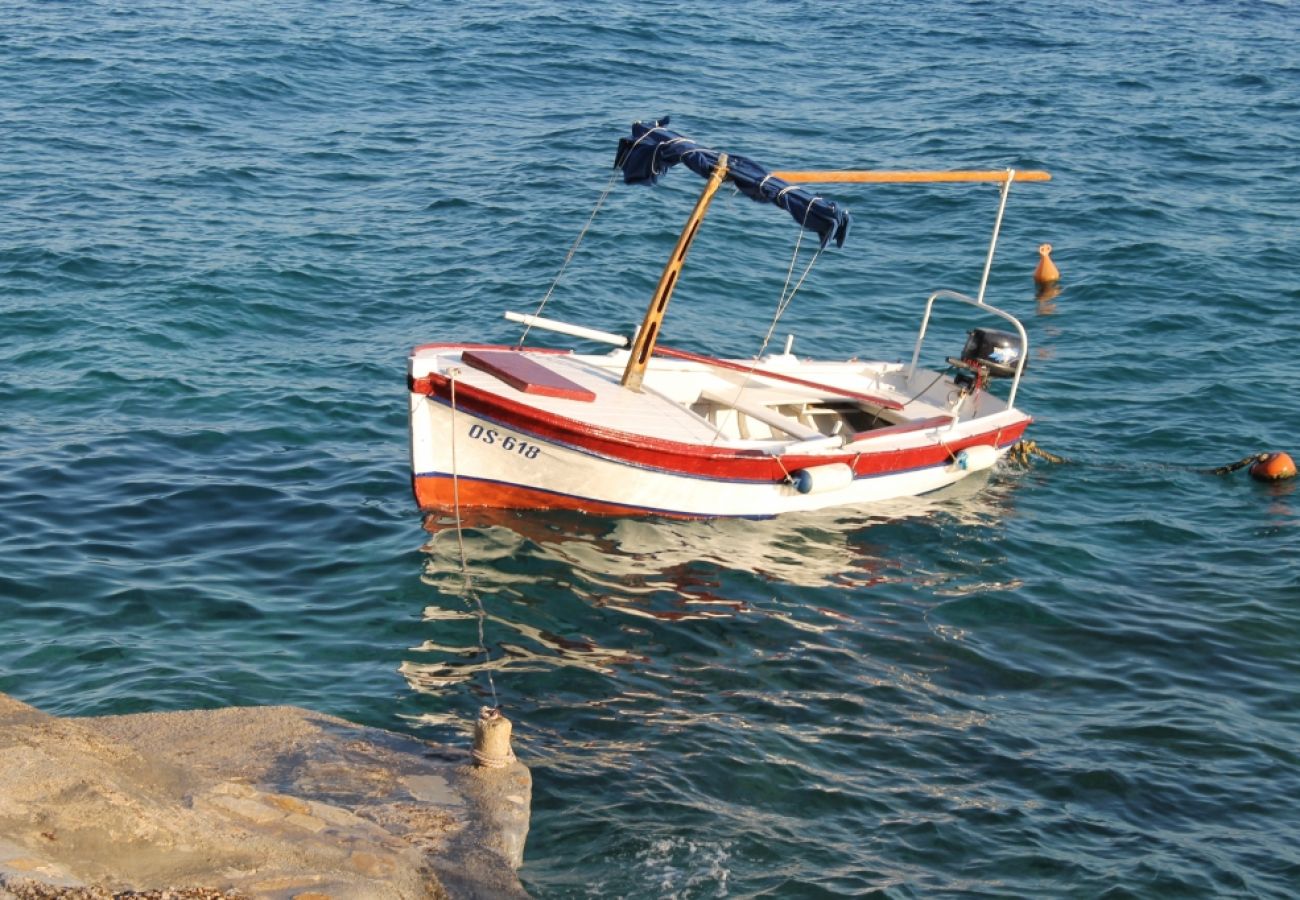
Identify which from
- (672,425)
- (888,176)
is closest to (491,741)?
(672,425)

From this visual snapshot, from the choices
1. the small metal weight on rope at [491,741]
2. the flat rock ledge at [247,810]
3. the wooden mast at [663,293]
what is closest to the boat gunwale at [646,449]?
the wooden mast at [663,293]

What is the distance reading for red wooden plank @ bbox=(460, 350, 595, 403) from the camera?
14.3 meters

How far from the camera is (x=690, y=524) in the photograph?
14938 mm

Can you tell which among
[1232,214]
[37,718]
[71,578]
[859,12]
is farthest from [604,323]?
[859,12]

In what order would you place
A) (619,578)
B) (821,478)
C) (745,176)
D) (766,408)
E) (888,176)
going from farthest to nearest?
(766,408) < (888,176) < (745,176) < (821,478) < (619,578)

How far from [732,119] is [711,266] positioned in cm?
664

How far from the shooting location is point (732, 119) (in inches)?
1145

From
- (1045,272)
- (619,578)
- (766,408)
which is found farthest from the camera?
(1045,272)

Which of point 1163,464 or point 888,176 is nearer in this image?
point 888,176

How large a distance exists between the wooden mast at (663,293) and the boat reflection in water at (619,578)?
1761 mm

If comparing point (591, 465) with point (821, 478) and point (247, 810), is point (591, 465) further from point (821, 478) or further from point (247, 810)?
point (247, 810)

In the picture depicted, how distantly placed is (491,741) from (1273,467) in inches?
413

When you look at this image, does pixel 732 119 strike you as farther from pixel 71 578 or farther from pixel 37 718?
pixel 37 718

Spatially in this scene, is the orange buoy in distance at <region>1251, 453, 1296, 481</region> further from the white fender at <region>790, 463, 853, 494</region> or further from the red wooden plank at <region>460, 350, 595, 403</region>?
the red wooden plank at <region>460, 350, 595, 403</region>
